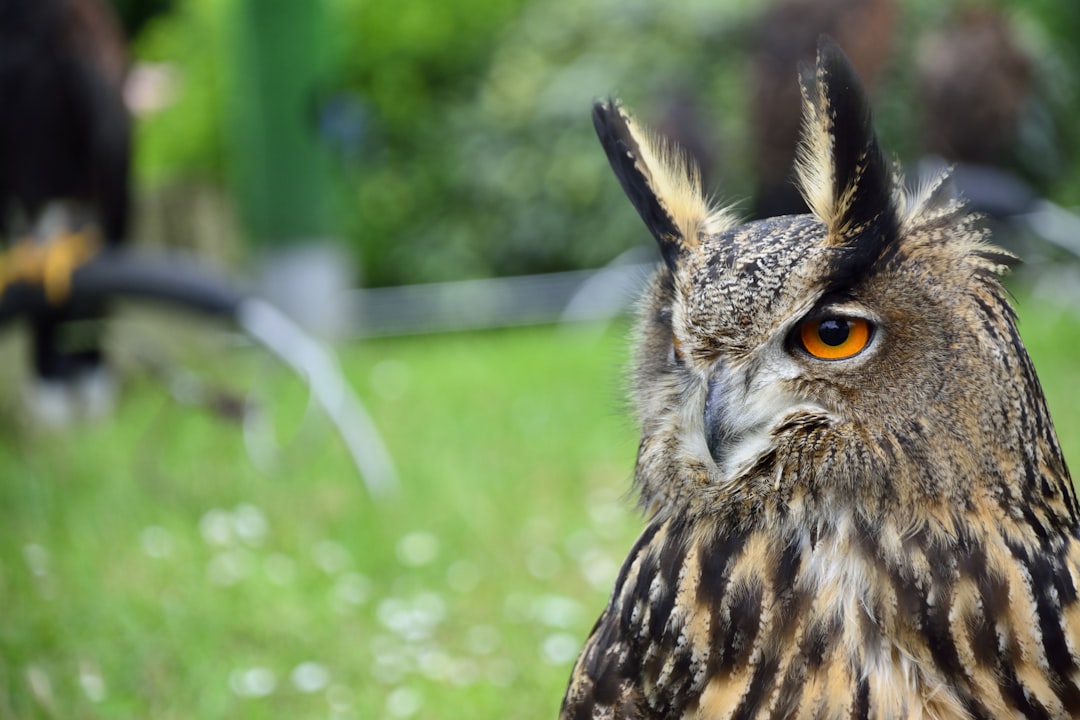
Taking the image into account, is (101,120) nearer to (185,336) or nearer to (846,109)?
(185,336)

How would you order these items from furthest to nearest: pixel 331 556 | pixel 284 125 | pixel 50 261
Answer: pixel 284 125, pixel 50 261, pixel 331 556

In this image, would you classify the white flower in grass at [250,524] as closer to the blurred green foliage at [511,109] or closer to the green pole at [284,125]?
the green pole at [284,125]

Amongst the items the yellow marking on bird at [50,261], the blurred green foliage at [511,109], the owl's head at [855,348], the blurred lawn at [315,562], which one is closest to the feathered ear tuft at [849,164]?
the owl's head at [855,348]

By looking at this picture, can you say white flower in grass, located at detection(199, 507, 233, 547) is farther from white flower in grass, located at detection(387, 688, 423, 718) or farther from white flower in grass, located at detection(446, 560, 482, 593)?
white flower in grass, located at detection(387, 688, 423, 718)

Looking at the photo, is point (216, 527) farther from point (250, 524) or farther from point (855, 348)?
point (855, 348)

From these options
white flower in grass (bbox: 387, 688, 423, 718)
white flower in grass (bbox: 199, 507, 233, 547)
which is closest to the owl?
white flower in grass (bbox: 387, 688, 423, 718)

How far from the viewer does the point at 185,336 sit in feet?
24.3

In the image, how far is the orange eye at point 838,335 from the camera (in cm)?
134

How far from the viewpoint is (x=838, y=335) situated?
135cm

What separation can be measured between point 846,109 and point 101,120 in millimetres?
4997

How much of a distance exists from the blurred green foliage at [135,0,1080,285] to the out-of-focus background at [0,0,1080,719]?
56 millimetres

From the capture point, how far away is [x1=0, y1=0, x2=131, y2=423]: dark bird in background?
17.4 ft

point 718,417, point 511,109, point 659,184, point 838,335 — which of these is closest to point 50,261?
point 659,184

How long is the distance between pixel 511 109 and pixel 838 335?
10973 mm
